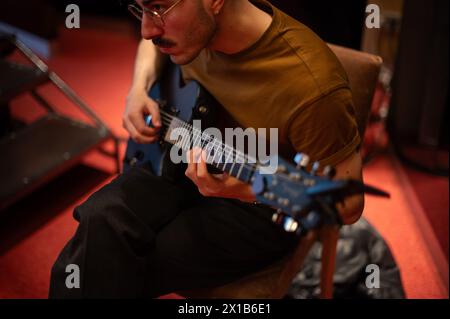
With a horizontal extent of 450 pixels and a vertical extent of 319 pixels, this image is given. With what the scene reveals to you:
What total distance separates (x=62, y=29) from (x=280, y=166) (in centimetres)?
298

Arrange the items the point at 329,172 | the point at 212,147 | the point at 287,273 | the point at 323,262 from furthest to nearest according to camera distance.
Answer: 1. the point at 323,262
2. the point at 287,273
3. the point at 212,147
4. the point at 329,172

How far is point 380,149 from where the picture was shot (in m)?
2.72

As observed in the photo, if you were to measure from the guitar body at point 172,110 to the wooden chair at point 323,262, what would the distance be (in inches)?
12.9

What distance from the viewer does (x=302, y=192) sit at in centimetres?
103

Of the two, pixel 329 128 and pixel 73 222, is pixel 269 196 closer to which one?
pixel 329 128

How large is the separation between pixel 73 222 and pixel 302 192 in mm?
738

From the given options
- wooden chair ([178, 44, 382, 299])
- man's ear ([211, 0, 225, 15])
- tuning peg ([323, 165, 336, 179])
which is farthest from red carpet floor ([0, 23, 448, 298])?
tuning peg ([323, 165, 336, 179])

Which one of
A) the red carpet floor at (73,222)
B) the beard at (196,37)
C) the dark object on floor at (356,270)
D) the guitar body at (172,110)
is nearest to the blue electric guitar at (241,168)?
the guitar body at (172,110)

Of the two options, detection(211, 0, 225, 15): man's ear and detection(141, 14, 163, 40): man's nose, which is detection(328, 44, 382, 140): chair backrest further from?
detection(141, 14, 163, 40): man's nose

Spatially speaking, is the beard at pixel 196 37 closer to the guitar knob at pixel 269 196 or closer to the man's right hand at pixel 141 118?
the man's right hand at pixel 141 118

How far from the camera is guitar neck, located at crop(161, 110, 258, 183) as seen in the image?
1.14 metres

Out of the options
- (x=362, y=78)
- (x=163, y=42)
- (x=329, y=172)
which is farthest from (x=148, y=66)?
(x=329, y=172)
